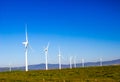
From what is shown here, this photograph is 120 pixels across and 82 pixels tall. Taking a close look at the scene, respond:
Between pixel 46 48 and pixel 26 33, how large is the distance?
1092 inches

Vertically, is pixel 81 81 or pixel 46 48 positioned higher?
pixel 46 48

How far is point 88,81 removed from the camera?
211 feet

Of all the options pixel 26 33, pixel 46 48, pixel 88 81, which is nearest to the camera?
pixel 88 81

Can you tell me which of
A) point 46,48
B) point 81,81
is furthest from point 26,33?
point 81,81

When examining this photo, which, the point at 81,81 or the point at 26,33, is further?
the point at 26,33

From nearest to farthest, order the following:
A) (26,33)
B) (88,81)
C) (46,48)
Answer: (88,81) → (26,33) → (46,48)

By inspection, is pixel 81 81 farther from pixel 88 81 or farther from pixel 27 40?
pixel 27 40

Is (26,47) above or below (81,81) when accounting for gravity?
above

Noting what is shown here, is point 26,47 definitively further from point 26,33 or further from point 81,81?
point 81,81

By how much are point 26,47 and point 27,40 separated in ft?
7.99

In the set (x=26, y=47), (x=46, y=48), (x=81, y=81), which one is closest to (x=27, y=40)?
(x=26, y=47)

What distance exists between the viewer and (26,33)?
104812 mm

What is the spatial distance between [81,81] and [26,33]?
44.2m

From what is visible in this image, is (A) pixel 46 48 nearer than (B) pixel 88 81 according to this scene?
No
